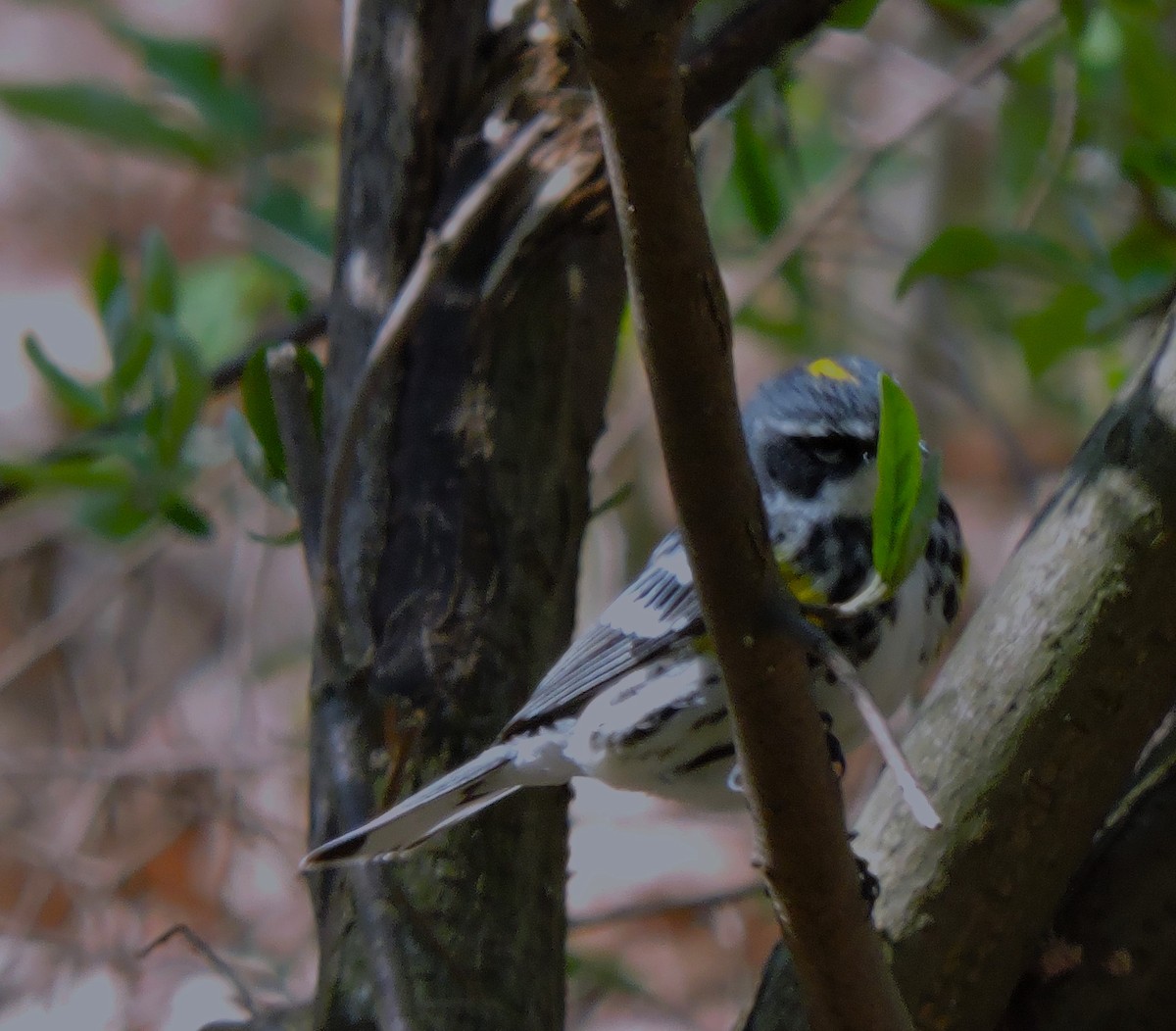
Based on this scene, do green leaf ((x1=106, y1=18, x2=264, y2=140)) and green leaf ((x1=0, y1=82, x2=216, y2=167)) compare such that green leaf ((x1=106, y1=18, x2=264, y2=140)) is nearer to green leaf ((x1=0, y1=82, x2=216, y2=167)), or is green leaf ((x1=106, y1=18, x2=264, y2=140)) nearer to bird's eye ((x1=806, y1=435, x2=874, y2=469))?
green leaf ((x1=0, y1=82, x2=216, y2=167))

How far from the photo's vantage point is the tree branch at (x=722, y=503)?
1.83 ft

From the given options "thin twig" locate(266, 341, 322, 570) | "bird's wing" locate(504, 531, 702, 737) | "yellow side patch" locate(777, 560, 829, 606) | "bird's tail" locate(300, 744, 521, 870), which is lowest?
"bird's tail" locate(300, 744, 521, 870)

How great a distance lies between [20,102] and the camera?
5.95ft

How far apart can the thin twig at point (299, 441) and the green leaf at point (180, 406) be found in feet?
0.68

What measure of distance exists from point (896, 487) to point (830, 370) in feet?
1.98

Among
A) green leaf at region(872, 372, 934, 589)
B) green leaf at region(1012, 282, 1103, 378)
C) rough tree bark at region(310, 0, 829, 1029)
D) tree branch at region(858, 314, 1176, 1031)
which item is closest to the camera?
green leaf at region(872, 372, 934, 589)

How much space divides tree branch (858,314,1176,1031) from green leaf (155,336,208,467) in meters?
0.70

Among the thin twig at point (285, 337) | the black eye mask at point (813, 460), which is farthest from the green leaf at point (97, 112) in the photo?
the black eye mask at point (813, 460)

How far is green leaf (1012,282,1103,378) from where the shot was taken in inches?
56.6

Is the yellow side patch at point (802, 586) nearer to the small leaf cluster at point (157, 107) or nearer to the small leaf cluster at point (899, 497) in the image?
the small leaf cluster at point (899, 497)

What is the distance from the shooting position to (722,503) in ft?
2.09

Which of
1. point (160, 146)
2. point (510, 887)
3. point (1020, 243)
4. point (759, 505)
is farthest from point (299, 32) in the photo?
point (759, 505)

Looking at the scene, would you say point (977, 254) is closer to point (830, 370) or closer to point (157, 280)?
point (830, 370)

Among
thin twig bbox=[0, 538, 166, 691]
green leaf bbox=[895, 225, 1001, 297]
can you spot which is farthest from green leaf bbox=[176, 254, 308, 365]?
green leaf bbox=[895, 225, 1001, 297]
